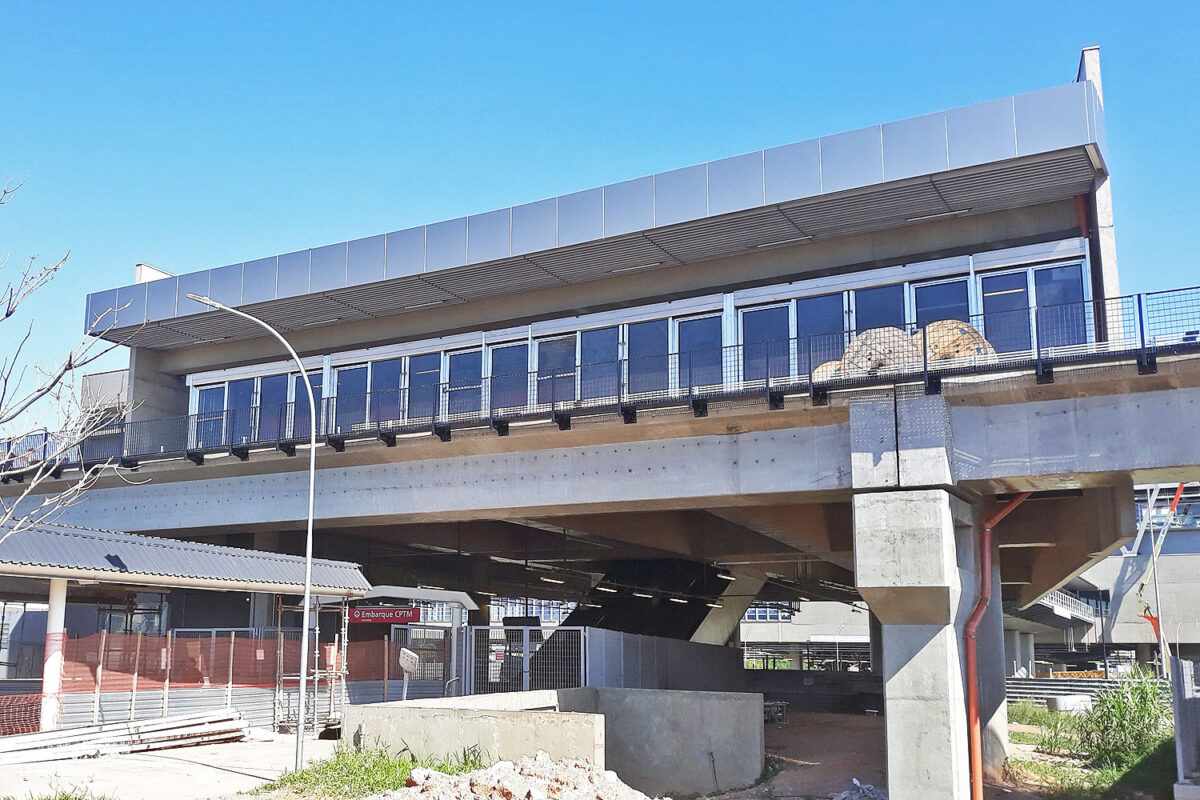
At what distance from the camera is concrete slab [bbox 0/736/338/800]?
1769 cm

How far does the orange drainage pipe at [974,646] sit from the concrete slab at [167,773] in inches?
517

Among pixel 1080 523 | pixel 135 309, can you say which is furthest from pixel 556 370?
pixel 135 309

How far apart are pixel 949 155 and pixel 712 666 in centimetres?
2463

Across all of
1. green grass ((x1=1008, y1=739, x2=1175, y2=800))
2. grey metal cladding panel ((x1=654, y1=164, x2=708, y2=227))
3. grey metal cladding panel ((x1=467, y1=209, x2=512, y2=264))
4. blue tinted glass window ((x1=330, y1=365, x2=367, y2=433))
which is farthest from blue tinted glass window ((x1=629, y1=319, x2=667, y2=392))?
green grass ((x1=1008, y1=739, x2=1175, y2=800))

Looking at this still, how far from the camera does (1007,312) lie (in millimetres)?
23984

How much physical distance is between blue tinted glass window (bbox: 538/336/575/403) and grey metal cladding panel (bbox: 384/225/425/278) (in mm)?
4348

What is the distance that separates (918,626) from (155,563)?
1749 centimetres

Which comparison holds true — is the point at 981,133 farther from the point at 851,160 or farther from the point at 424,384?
the point at 424,384

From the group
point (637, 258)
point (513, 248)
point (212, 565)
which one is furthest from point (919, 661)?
point (212, 565)

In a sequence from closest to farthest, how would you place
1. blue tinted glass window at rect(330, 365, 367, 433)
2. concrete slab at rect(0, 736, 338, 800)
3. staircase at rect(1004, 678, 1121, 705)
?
1. concrete slab at rect(0, 736, 338, 800)
2. blue tinted glass window at rect(330, 365, 367, 433)
3. staircase at rect(1004, 678, 1121, 705)

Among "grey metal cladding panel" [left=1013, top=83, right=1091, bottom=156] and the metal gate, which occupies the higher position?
"grey metal cladding panel" [left=1013, top=83, right=1091, bottom=156]

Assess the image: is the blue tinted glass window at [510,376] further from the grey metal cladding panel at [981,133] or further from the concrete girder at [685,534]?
the grey metal cladding panel at [981,133]

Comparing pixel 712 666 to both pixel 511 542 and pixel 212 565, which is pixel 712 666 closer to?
pixel 511 542

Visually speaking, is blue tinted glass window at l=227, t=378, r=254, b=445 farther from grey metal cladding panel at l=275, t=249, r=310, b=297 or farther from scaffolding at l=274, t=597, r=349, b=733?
scaffolding at l=274, t=597, r=349, b=733
